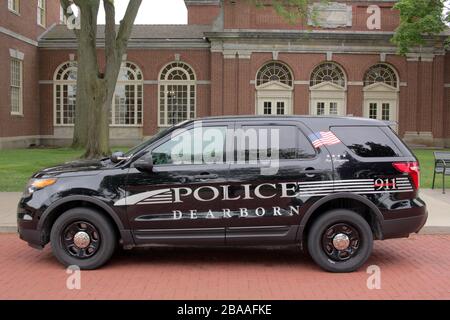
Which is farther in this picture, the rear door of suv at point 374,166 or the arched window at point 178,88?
the arched window at point 178,88

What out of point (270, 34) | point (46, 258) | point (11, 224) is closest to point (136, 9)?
point (11, 224)

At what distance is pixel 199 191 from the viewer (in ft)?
21.0

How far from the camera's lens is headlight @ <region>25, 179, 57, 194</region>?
6.54 m

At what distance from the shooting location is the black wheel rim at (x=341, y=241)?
644 centimetres

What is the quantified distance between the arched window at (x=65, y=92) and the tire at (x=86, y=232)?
93.7 feet

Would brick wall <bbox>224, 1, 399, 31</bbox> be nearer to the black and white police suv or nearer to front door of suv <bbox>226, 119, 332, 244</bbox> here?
the black and white police suv

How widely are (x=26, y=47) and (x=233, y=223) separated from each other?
28744 mm

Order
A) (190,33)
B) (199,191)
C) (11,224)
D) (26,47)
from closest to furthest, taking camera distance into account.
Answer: (199,191) → (11,224) → (26,47) → (190,33)

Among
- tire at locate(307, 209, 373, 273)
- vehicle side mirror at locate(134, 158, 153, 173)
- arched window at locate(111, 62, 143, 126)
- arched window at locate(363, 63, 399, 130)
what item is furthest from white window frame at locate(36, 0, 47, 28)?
tire at locate(307, 209, 373, 273)

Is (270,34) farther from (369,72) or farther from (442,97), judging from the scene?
(442,97)

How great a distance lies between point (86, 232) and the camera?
6492 mm

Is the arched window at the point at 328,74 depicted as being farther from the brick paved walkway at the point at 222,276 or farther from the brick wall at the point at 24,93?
the brick paved walkway at the point at 222,276

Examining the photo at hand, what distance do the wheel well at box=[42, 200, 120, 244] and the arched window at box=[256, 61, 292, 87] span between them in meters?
26.7

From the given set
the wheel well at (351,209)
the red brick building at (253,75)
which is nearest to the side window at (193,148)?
the wheel well at (351,209)
